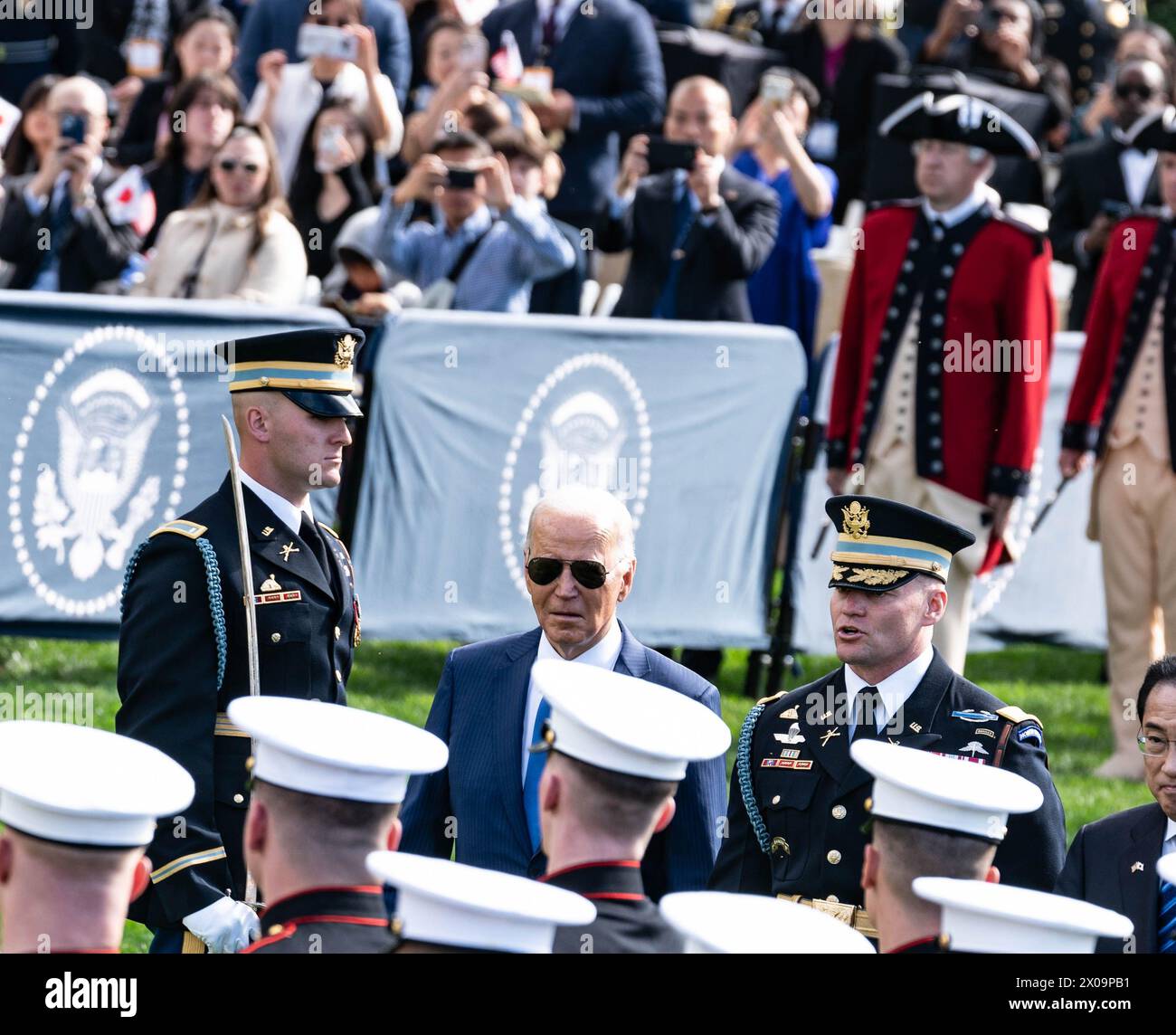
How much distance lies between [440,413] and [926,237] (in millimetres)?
2124

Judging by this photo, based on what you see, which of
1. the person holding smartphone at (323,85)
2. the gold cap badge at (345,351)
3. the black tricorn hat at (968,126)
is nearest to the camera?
the gold cap badge at (345,351)

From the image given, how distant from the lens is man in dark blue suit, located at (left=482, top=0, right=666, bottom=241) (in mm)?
12984

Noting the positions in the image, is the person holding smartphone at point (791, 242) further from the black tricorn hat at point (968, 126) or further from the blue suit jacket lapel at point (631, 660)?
the blue suit jacket lapel at point (631, 660)

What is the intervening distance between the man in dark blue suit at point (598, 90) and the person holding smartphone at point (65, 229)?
2696 mm

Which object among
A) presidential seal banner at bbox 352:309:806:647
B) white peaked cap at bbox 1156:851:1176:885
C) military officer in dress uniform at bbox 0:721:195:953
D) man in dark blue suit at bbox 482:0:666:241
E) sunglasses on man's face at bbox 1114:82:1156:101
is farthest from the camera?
sunglasses on man's face at bbox 1114:82:1156:101

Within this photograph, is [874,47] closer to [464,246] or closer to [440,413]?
[464,246]

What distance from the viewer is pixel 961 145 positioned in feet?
29.6

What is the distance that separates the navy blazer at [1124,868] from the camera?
18.0ft

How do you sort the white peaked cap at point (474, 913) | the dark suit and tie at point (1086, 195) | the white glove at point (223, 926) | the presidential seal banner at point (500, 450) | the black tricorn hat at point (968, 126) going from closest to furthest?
the white peaked cap at point (474, 913) → the white glove at point (223, 926) → the black tricorn hat at point (968, 126) → the presidential seal banner at point (500, 450) → the dark suit and tie at point (1086, 195)

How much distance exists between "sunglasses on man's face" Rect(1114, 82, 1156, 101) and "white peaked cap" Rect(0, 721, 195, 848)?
33.2 feet

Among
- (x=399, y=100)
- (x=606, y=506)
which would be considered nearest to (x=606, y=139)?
(x=399, y=100)

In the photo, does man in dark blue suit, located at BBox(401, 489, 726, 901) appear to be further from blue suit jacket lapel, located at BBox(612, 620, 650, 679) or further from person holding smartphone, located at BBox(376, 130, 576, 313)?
person holding smartphone, located at BBox(376, 130, 576, 313)

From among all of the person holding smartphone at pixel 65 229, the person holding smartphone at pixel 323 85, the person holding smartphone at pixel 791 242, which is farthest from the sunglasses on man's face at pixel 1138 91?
the person holding smartphone at pixel 65 229

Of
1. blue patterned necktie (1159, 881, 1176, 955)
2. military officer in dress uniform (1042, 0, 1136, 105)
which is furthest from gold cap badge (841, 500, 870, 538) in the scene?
military officer in dress uniform (1042, 0, 1136, 105)
